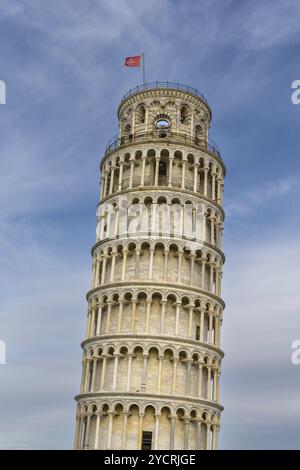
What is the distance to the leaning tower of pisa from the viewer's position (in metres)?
51.8

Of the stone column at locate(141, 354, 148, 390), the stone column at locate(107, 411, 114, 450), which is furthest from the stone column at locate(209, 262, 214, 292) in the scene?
the stone column at locate(107, 411, 114, 450)

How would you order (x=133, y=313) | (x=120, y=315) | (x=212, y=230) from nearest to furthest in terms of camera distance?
(x=133, y=313)
(x=120, y=315)
(x=212, y=230)

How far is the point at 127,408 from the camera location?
51.2 metres

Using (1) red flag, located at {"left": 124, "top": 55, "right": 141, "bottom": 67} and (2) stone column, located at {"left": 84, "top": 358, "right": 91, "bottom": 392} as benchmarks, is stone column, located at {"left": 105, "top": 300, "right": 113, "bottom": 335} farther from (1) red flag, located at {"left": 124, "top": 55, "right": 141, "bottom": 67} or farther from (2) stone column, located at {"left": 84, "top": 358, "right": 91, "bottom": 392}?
(1) red flag, located at {"left": 124, "top": 55, "right": 141, "bottom": 67}

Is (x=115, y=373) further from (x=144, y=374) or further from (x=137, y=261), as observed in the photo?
(x=137, y=261)

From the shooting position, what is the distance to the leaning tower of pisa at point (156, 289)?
5184cm

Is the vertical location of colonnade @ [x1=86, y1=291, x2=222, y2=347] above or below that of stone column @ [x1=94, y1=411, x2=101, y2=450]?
above

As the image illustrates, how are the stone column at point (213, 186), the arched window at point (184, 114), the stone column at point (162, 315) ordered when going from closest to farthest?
the stone column at point (162, 315)
the stone column at point (213, 186)
the arched window at point (184, 114)

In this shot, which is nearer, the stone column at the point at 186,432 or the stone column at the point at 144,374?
the stone column at the point at 186,432

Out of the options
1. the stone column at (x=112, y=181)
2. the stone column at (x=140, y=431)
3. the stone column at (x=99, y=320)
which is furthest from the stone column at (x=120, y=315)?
the stone column at (x=112, y=181)

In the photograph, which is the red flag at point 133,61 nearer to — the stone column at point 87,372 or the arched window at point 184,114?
the arched window at point 184,114

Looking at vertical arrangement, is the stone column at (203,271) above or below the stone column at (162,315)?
above

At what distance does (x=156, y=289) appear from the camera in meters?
54.7

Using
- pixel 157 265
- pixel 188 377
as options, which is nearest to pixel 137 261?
pixel 157 265
